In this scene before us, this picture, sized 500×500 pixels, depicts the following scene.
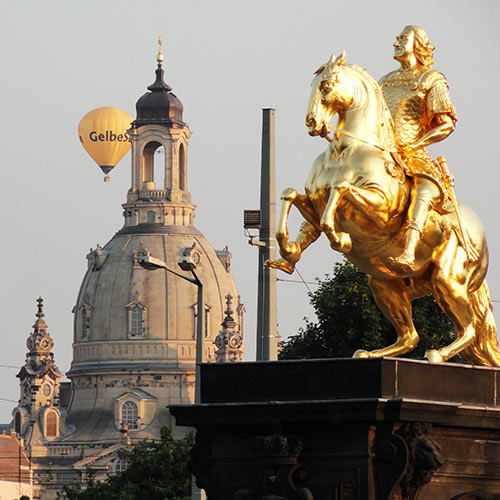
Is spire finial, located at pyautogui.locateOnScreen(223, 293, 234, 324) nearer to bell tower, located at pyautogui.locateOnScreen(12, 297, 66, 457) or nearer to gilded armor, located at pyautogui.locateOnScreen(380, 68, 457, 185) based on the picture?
bell tower, located at pyautogui.locateOnScreen(12, 297, 66, 457)

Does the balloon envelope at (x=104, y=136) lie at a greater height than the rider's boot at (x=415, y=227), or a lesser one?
greater

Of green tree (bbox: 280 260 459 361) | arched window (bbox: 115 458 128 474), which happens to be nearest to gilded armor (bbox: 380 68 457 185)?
green tree (bbox: 280 260 459 361)

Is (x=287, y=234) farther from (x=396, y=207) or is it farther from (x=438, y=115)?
(x=438, y=115)

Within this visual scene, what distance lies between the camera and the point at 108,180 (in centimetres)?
18688

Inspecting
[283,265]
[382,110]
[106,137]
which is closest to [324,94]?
[382,110]

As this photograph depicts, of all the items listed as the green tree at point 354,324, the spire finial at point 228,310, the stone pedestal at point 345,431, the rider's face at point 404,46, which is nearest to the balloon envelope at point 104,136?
the spire finial at point 228,310

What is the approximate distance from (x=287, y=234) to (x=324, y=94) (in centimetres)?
133

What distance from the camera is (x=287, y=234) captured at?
22.2 m

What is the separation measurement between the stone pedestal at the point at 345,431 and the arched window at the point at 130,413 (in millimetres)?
174490

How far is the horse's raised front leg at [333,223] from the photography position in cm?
2145

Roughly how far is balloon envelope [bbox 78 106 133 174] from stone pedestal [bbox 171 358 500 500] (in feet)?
545

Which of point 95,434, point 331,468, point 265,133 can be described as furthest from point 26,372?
point 331,468

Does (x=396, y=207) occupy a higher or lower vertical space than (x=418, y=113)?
lower

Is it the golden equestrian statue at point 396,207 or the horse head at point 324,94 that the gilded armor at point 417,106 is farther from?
the horse head at point 324,94
